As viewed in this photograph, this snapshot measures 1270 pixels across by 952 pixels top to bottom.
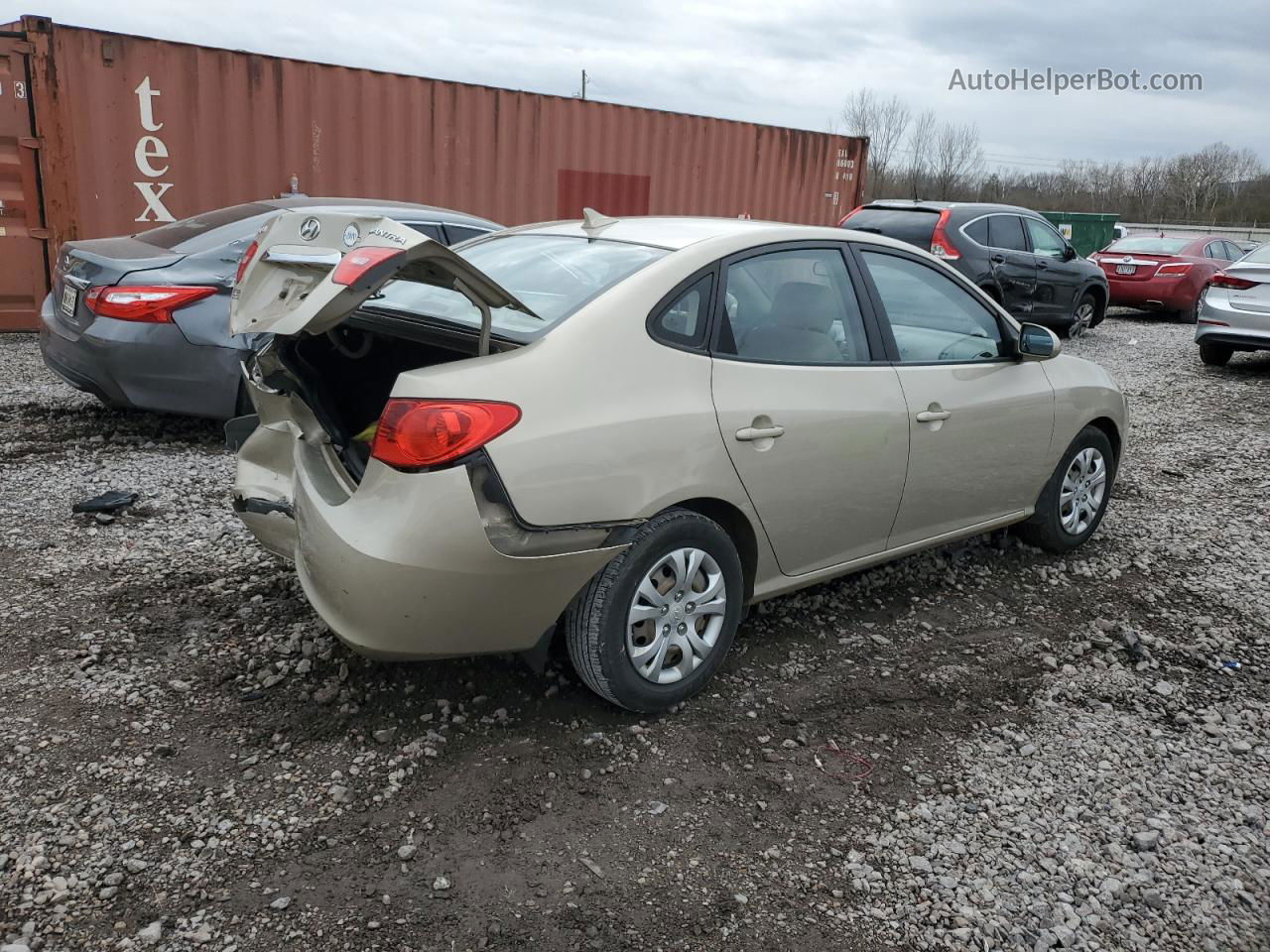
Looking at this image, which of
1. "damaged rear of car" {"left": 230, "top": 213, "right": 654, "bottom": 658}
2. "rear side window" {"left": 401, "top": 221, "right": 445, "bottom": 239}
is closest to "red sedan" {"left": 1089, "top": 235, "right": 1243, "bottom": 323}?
"rear side window" {"left": 401, "top": 221, "right": 445, "bottom": 239}

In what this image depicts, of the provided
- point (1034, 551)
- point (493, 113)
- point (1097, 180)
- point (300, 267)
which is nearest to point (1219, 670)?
point (1034, 551)

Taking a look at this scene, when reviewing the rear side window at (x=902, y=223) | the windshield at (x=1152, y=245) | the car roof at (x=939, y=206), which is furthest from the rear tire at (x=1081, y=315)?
the windshield at (x=1152, y=245)

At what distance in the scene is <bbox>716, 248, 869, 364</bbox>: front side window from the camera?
10.8ft

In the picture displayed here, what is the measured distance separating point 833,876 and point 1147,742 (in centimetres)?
137

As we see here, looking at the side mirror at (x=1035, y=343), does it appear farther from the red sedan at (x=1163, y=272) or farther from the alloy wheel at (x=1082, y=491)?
the red sedan at (x=1163, y=272)

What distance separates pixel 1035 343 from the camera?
4199 millimetres

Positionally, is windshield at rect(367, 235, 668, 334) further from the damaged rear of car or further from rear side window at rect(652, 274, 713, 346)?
rear side window at rect(652, 274, 713, 346)

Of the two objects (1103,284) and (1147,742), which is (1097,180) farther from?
(1147,742)

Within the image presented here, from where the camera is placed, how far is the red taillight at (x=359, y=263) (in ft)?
8.38

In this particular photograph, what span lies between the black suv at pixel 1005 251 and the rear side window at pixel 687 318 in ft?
24.3

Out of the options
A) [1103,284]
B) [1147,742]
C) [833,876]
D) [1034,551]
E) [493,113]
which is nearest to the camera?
[833,876]

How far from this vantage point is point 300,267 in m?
2.91

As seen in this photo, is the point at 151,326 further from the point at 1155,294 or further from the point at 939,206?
the point at 1155,294

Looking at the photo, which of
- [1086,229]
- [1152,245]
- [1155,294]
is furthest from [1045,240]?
[1086,229]
